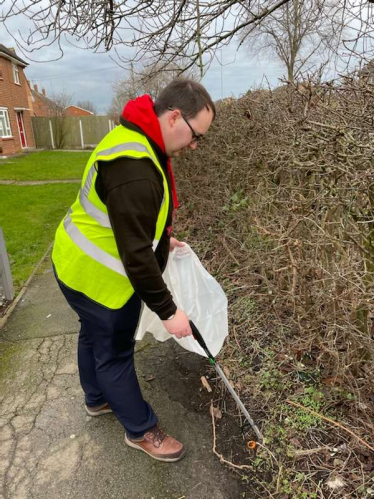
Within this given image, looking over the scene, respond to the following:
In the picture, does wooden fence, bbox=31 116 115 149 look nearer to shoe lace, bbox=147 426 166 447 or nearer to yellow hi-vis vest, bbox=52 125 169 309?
yellow hi-vis vest, bbox=52 125 169 309

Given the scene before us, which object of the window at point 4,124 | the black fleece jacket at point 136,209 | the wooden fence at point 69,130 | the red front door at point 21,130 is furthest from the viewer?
the wooden fence at point 69,130

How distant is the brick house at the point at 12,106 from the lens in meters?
20.1

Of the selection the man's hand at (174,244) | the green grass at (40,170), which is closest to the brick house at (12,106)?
the green grass at (40,170)

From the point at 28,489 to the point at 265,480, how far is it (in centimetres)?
128

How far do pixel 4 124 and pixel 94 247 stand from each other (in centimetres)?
2201

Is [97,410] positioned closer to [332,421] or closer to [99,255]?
[99,255]

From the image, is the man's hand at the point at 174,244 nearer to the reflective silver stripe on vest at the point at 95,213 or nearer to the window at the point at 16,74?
the reflective silver stripe on vest at the point at 95,213

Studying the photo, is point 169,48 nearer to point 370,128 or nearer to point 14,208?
point 370,128

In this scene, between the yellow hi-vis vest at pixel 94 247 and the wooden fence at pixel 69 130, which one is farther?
the wooden fence at pixel 69 130

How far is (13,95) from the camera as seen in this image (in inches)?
859

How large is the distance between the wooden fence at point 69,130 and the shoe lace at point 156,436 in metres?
27.6

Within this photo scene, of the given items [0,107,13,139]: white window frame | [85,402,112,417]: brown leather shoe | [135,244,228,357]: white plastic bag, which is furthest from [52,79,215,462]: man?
[0,107,13,139]: white window frame

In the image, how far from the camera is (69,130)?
27344mm

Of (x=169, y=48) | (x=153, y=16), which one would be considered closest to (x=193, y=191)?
(x=169, y=48)
